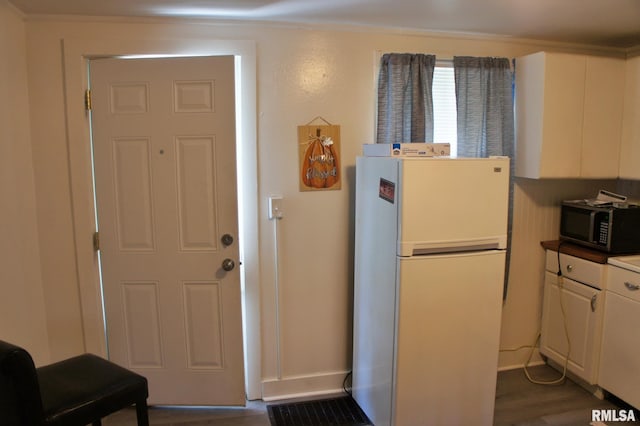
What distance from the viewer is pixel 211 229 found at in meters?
2.45

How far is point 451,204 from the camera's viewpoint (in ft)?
Answer: 6.79

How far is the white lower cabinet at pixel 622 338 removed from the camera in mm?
2387

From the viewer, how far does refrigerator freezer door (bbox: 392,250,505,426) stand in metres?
2.09

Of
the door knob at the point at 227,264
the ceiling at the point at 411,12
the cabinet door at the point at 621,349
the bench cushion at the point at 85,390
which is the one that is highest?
the ceiling at the point at 411,12

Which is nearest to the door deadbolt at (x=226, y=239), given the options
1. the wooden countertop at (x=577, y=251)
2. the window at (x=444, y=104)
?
the window at (x=444, y=104)

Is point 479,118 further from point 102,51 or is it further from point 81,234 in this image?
point 81,234

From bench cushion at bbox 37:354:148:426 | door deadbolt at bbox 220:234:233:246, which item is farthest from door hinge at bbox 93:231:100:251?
bench cushion at bbox 37:354:148:426

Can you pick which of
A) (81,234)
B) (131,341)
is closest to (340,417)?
(131,341)

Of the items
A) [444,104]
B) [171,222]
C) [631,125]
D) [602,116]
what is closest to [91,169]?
[171,222]

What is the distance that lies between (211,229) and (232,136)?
539 millimetres

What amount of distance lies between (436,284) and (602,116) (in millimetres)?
1646

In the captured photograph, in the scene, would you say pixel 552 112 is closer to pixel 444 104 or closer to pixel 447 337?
pixel 444 104

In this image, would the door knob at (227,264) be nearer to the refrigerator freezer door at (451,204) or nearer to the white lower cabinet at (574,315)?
the refrigerator freezer door at (451,204)

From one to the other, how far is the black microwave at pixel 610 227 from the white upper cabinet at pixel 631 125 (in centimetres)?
26
